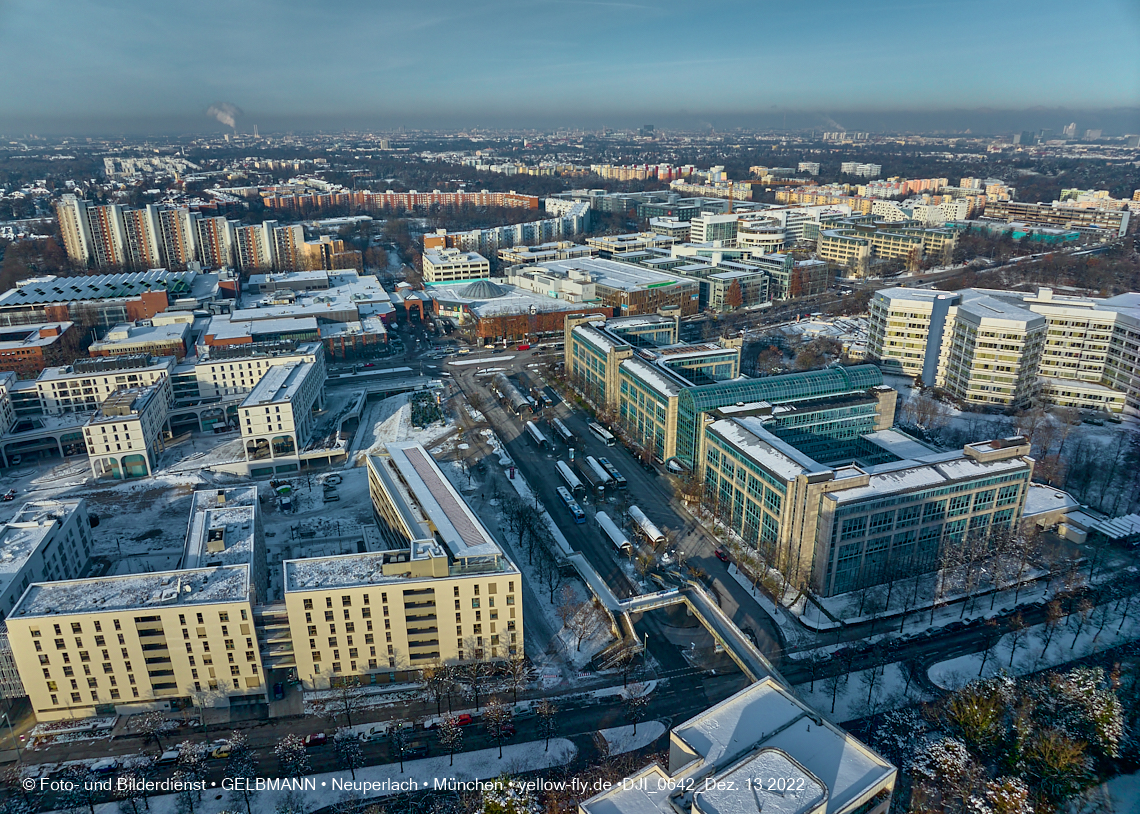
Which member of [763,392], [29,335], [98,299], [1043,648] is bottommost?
[1043,648]

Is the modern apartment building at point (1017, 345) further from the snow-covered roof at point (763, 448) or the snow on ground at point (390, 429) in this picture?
the snow on ground at point (390, 429)

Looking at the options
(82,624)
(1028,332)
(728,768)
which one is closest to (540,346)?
(1028,332)

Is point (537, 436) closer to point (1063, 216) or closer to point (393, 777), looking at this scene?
point (393, 777)

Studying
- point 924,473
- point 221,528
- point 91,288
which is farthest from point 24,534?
point 91,288

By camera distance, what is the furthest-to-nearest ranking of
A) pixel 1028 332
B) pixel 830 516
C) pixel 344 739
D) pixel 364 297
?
pixel 364 297 < pixel 1028 332 < pixel 830 516 < pixel 344 739

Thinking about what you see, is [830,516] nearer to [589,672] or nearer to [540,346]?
[589,672]

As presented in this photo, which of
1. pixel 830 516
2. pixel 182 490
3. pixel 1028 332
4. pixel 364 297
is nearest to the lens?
pixel 830 516
